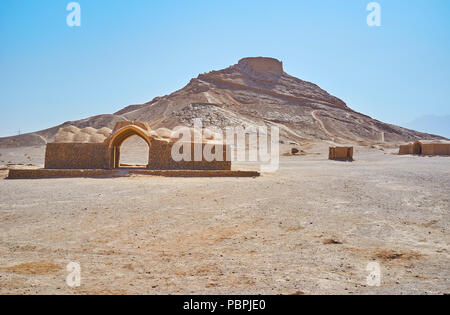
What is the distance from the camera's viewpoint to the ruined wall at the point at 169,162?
681 inches

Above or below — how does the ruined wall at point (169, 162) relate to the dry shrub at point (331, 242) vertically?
above

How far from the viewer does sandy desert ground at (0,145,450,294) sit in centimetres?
450

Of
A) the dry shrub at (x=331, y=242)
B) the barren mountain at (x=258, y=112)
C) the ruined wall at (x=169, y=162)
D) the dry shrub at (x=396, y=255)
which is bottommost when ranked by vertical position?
the dry shrub at (x=396, y=255)

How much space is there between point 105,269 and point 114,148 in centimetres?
1482

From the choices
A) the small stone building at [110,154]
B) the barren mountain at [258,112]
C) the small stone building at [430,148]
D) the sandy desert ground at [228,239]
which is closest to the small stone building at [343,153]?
the small stone building at [430,148]

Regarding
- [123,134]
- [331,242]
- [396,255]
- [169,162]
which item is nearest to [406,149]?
[169,162]

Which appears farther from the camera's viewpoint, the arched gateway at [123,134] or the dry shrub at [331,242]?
the arched gateway at [123,134]

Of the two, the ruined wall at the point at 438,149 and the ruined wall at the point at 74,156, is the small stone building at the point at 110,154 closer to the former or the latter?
the ruined wall at the point at 74,156

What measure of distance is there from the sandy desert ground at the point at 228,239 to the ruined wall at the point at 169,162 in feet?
16.9

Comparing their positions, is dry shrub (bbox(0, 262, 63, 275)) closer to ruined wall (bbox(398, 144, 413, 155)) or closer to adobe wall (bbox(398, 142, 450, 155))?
adobe wall (bbox(398, 142, 450, 155))

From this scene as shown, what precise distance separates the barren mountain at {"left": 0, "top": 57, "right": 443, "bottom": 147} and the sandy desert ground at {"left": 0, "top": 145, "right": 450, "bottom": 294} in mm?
35607

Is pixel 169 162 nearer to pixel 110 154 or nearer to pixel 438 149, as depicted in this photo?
pixel 110 154

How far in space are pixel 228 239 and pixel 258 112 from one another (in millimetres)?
52918
